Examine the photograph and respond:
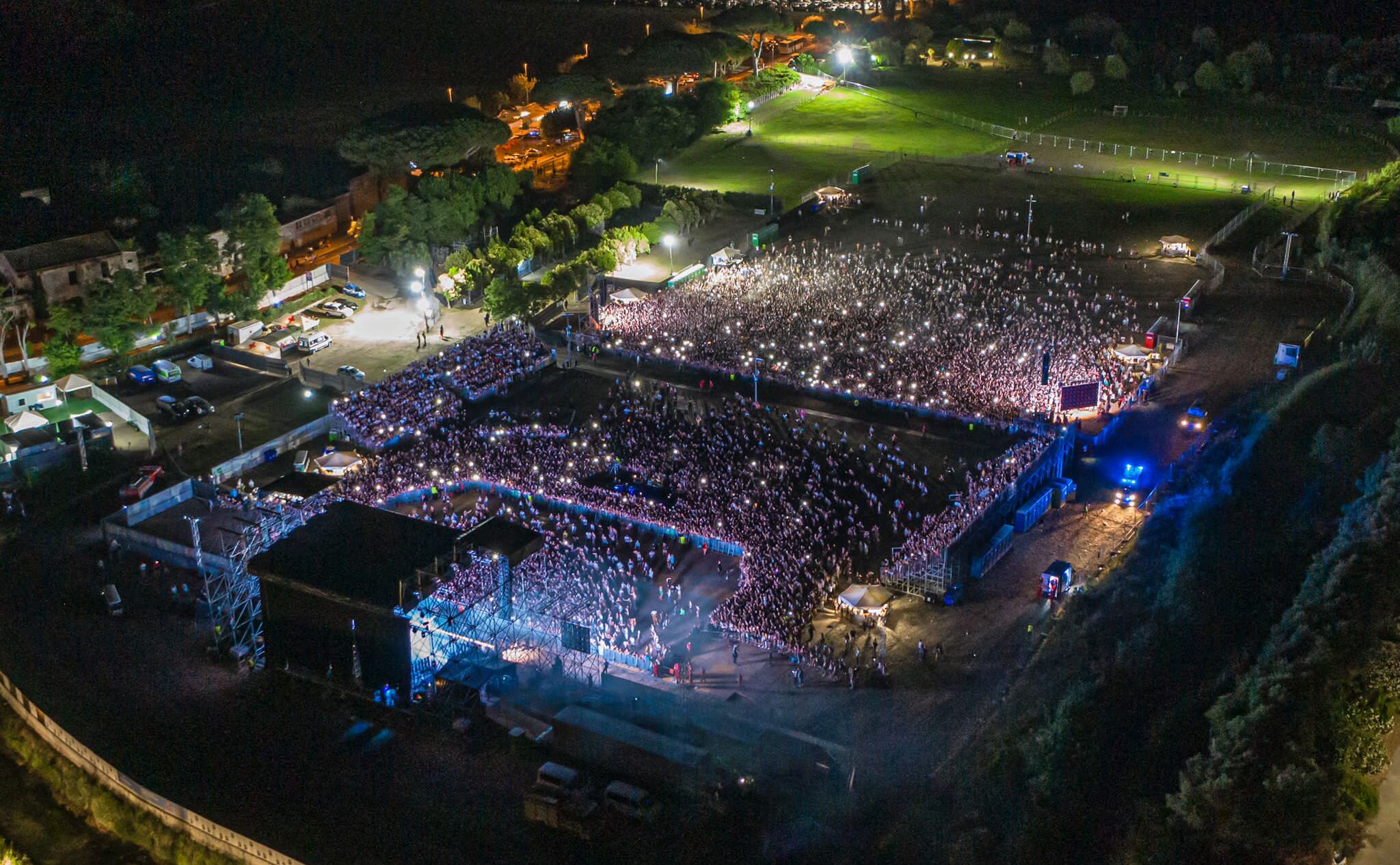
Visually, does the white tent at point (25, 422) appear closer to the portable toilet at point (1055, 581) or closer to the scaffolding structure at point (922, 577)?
the scaffolding structure at point (922, 577)

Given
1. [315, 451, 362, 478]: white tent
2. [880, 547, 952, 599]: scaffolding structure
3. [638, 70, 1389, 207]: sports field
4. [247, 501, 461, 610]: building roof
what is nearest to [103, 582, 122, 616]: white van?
[247, 501, 461, 610]: building roof

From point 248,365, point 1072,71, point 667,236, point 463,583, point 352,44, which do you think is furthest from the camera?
point 352,44

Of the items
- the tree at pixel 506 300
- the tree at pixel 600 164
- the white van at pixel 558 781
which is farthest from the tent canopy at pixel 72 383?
the tree at pixel 600 164

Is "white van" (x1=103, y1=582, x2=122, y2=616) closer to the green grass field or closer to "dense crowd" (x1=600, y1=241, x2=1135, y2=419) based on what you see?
"dense crowd" (x1=600, y1=241, x2=1135, y2=419)

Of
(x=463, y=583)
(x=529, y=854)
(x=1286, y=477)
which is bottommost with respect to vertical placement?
(x=529, y=854)

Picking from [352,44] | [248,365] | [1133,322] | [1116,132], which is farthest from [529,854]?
[352,44]

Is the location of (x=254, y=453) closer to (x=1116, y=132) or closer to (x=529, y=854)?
(x=529, y=854)

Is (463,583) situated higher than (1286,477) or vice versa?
(1286,477)
